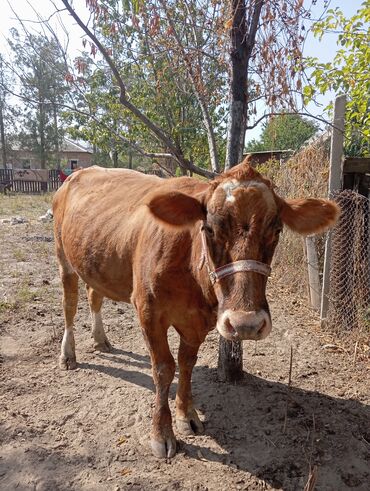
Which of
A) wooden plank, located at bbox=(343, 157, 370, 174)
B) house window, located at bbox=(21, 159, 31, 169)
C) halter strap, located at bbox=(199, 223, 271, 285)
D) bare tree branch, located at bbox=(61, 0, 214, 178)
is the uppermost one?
house window, located at bbox=(21, 159, 31, 169)

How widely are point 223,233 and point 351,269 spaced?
286cm

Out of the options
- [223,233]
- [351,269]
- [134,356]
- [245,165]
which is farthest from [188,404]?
[351,269]

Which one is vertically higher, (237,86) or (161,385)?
(237,86)

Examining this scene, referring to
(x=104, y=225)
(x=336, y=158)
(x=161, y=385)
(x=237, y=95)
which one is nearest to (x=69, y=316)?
(x=104, y=225)

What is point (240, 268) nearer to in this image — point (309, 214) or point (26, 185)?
point (309, 214)


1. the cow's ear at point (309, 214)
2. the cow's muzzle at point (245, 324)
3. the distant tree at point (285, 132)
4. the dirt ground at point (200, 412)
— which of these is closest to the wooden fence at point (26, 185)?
the distant tree at point (285, 132)

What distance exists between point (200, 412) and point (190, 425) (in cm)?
25

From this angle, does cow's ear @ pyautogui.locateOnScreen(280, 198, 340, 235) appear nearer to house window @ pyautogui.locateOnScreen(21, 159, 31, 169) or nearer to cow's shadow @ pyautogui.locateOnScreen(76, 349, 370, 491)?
cow's shadow @ pyautogui.locateOnScreen(76, 349, 370, 491)

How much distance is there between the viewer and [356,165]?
4.41m

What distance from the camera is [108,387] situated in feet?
11.8

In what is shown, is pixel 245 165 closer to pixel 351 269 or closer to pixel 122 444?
pixel 122 444

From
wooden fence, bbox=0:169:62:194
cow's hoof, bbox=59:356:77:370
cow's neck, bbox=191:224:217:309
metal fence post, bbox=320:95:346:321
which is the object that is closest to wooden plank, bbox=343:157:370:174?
metal fence post, bbox=320:95:346:321

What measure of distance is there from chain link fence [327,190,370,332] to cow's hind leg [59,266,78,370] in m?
2.85

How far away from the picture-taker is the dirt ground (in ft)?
8.43
